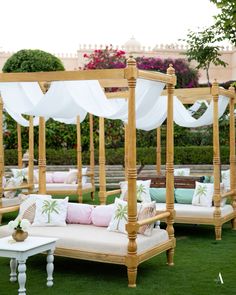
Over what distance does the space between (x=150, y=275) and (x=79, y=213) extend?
1.53m

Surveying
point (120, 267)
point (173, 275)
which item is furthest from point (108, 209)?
point (173, 275)

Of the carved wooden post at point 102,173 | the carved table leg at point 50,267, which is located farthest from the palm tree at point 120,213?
the carved wooden post at point 102,173

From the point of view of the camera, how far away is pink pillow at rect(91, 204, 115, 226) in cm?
748

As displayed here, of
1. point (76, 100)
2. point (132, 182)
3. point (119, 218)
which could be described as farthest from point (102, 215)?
point (76, 100)

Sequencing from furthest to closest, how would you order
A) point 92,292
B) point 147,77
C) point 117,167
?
point 117,167 < point 147,77 < point 92,292

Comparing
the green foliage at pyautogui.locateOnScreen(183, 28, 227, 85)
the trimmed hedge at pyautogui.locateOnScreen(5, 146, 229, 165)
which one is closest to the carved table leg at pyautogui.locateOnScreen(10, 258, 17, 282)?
the green foliage at pyautogui.locateOnScreen(183, 28, 227, 85)

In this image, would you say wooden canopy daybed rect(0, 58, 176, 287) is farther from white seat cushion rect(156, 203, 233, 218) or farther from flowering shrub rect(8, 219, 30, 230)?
white seat cushion rect(156, 203, 233, 218)

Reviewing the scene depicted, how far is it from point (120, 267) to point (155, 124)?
3.59 meters

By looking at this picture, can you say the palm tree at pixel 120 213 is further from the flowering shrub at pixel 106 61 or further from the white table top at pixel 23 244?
the flowering shrub at pixel 106 61

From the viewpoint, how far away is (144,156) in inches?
631

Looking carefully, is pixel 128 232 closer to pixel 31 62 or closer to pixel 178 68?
pixel 31 62

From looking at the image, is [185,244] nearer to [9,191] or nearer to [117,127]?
[9,191]

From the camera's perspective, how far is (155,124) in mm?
10062

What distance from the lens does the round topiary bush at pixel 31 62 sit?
62.2ft
